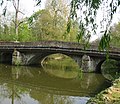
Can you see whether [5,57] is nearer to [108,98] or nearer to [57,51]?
[57,51]

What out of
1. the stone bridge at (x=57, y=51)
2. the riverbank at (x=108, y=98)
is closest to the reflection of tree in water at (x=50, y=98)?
the riverbank at (x=108, y=98)

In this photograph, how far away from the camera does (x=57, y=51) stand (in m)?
27.7

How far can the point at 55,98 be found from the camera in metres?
15.0

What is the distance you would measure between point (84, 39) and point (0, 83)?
1502 centimetres

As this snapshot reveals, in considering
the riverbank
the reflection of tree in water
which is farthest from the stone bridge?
the riverbank

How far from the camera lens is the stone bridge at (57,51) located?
82.7 feet

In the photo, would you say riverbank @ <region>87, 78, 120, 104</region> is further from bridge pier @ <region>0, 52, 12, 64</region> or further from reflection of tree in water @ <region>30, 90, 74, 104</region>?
bridge pier @ <region>0, 52, 12, 64</region>

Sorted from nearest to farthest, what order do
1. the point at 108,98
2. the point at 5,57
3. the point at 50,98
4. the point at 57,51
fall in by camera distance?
the point at 108,98
the point at 50,98
the point at 57,51
the point at 5,57

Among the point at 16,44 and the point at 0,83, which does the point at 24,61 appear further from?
the point at 0,83

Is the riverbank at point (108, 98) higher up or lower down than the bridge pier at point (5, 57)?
lower down

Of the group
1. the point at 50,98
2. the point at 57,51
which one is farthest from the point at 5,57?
the point at 50,98

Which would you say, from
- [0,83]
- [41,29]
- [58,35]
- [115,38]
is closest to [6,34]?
[41,29]

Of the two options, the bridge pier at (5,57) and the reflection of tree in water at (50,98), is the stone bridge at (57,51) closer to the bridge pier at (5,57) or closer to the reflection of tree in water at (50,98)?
the bridge pier at (5,57)

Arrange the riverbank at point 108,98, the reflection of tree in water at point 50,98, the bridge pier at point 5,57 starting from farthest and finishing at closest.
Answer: the bridge pier at point 5,57
the reflection of tree in water at point 50,98
the riverbank at point 108,98
